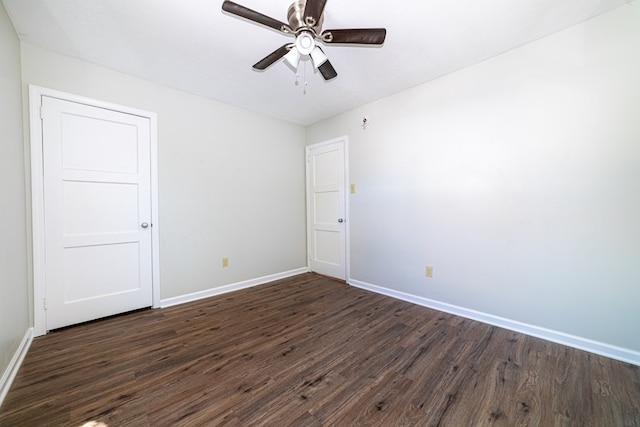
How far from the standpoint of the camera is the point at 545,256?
2.06 metres

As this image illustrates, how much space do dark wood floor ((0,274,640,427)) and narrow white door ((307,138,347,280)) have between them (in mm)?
Answer: 1366

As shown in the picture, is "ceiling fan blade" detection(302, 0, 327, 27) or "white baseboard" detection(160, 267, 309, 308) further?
"white baseboard" detection(160, 267, 309, 308)

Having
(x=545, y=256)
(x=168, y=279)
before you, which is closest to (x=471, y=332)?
(x=545, y=256)

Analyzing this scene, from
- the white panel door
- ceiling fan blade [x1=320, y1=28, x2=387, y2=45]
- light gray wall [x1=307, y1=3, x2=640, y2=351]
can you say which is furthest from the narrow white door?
the white panel door

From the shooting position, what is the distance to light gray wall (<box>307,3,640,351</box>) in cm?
177

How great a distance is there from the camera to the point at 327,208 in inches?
152

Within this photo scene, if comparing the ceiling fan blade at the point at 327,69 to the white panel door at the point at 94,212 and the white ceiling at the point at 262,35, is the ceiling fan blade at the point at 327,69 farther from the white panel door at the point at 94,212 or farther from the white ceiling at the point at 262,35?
the white panel door at the point at 94,212

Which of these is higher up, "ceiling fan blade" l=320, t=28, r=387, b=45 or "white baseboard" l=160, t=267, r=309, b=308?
"ceiling fan blade" l=320, t=28, r=387, b=45

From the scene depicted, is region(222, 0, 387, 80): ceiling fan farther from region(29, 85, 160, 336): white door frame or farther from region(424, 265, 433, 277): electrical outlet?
region(424, 265, 433, 277): electrical outlet

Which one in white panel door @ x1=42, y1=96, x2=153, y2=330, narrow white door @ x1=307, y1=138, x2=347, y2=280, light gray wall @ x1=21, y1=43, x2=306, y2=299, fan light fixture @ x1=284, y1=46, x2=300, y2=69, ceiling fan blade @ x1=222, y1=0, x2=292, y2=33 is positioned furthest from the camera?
narrow white door @ x1=307, y1=138, x2=347, y2=280

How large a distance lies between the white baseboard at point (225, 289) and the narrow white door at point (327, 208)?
19.5 inches

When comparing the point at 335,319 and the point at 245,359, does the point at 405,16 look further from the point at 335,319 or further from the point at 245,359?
the point at 245,359

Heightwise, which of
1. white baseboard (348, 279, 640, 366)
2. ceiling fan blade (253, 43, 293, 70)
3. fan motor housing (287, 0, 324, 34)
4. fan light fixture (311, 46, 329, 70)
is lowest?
white baseboard (348, 279, 640, 366)

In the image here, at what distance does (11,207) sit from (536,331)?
13.8 feet
